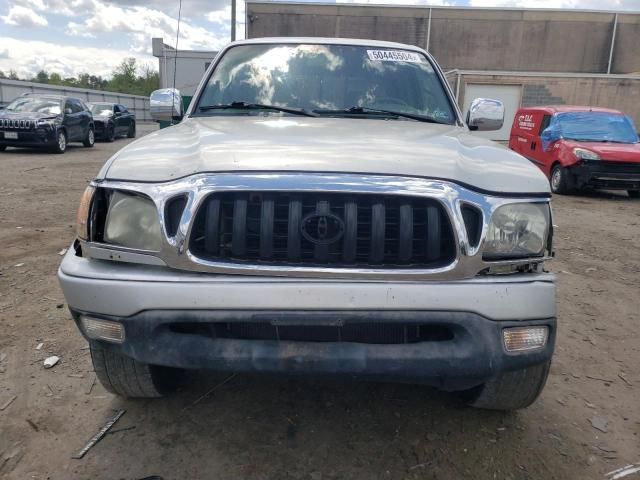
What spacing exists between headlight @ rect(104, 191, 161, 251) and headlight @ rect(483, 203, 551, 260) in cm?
122

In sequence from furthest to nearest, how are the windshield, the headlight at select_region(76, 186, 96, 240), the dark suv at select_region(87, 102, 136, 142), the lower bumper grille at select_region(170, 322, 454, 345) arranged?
the windshield, the dark suv at select_region(87, 102, 136, 142), the headlight at select_region(76, 186, 96, 240), the lower bumper grille at select_region(170, 322, 454, 345)

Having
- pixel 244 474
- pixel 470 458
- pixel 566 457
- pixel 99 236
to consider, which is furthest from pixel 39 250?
pixel 566 457

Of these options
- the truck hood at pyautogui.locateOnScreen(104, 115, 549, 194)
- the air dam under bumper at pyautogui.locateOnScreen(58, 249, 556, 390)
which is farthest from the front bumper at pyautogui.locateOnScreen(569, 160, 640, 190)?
the air dam under bumper at pyautogui.locateOnScreen(58, 249, 556, 390)

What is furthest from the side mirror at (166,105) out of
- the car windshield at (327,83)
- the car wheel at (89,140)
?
the car wheel at (89,140)

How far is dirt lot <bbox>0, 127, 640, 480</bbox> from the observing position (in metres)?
2.12

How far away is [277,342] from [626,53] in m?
39.1

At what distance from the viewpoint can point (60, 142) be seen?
13.9 metres

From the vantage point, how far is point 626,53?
33312mm

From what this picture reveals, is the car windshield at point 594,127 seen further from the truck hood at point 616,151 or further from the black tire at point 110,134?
the black tire at point 110,134

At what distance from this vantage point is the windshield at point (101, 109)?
18906mm

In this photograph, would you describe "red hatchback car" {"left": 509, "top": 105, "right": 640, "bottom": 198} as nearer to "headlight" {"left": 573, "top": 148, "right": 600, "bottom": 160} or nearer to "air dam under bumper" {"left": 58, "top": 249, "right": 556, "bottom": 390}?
"headlight" {"left": 573, "top": 148, "right": 600, "bottom": 160}

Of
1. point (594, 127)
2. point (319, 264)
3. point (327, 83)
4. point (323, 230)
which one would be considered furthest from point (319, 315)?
point (594, 127)

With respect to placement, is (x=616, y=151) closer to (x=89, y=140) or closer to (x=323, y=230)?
(x=323, y=230)

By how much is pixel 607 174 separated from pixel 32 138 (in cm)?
1304
